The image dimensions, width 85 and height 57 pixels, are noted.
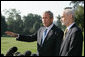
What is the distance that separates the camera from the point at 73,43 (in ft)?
14.3

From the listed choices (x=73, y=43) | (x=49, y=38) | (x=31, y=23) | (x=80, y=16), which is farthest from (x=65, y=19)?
(x=31, y=23)

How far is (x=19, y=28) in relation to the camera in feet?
222

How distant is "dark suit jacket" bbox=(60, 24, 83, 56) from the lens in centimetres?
434

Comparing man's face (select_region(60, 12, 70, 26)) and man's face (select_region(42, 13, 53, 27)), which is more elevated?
man's face (select_region(60, 12, 70, 26))

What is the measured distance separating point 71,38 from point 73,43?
102 mm

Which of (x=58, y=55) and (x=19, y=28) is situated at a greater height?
(x=58, y=55)

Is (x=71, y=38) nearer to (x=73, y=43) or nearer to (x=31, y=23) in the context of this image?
(x=73, y=43)

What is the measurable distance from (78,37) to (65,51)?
0.33 metres

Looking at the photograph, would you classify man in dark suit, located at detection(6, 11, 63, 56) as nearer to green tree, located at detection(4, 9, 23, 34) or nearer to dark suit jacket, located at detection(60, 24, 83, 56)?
dark suit jacket, located at detection(60, 24, 83, 56)

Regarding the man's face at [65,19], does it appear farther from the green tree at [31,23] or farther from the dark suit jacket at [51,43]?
the green tree at [31,23]

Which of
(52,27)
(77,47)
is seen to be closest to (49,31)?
(52,27)

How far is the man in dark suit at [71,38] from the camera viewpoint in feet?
14.3

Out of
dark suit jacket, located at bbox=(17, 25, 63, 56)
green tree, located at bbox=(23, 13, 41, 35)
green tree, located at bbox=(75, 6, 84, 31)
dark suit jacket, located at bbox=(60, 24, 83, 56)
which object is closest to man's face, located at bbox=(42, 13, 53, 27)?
dark suit jacket, located at bbox=(17, 25, 63, 56)

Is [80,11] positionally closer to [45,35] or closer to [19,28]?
[19,28]
